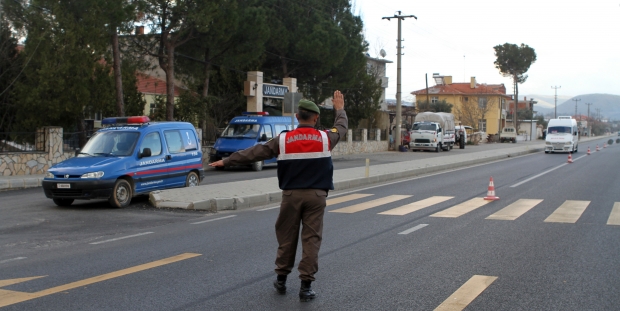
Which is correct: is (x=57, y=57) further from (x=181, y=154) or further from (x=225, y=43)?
(x=225, y=43)

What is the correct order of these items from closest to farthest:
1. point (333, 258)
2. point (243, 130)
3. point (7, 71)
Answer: point (333, 258), point (7, 71), point (243, 130)

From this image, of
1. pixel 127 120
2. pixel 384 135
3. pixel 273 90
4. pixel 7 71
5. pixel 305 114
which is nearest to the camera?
pixel 305 114

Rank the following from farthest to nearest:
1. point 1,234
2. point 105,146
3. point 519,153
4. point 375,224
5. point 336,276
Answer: point 519,153
point 105,146
point 375,224
point 1,234
point 336,276

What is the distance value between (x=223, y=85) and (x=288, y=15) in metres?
5.70

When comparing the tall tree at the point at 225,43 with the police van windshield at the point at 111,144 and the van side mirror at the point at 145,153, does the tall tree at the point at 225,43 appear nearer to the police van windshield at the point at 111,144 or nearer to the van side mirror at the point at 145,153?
the police van windshield at the point at 111,144

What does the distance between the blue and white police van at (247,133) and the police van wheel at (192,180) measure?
8774 mm

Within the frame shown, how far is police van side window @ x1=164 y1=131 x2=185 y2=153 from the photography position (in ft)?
48.1

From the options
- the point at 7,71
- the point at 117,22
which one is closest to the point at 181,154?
the point at 117,22

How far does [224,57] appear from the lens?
29750mm

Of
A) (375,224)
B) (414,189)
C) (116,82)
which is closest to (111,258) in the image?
(375,224)

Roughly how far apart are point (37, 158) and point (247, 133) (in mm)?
8126

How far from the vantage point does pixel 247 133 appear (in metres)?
25.5

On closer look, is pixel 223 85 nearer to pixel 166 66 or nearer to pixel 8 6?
pixel 166 66

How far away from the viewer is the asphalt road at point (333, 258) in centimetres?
594
